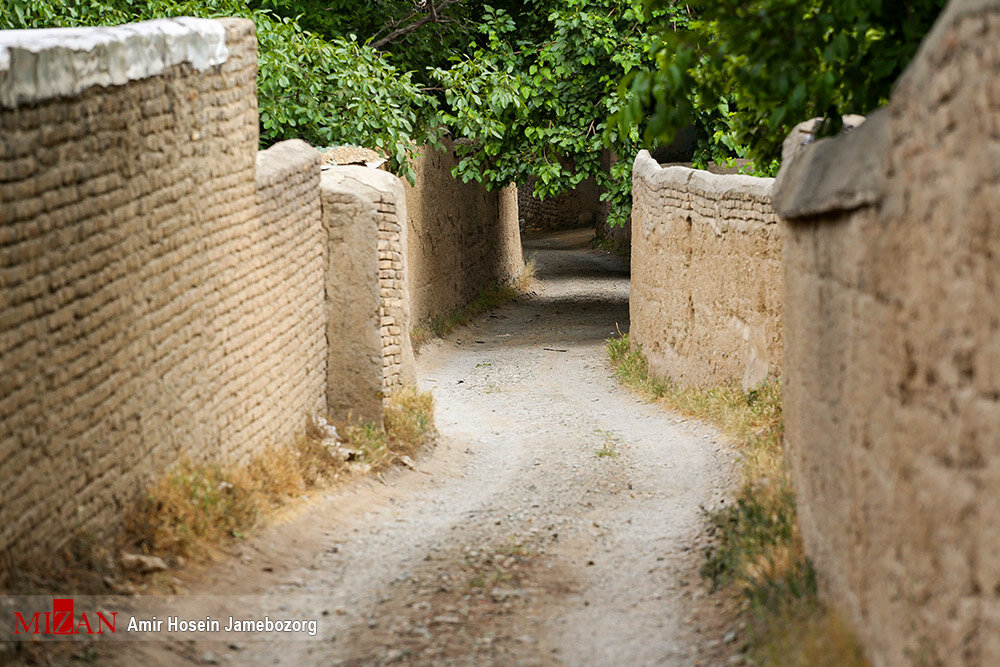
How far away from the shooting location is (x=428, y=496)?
7434mm

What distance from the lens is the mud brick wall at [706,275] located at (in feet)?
28.6

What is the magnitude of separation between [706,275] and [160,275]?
17.7ft

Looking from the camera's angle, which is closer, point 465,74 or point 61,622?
point 61,622

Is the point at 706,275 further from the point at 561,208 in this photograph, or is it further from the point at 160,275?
the point at 561,208

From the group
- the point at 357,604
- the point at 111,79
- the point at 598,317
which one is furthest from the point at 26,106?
the point at 598,317

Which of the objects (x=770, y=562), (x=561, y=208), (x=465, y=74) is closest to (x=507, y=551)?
(x=770, y=562)

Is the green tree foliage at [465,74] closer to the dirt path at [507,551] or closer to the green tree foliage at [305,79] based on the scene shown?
the green tree foliage at [305,79]

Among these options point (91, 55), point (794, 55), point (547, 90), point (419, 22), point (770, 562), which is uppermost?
point (419, 22)

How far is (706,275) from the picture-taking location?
9.75 metres

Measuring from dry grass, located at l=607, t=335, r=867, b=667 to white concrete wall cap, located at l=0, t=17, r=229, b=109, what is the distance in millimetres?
3531

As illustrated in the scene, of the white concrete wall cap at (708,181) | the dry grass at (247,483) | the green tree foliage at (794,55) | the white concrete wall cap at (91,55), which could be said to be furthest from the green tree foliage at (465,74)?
the green tree foliage at (794,55)

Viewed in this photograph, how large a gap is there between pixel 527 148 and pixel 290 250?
24.5 ft

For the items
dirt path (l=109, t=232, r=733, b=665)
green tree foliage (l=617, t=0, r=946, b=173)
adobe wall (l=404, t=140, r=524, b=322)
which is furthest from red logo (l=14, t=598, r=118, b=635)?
adobe wall (l=404, t=140, r=524, b=322)

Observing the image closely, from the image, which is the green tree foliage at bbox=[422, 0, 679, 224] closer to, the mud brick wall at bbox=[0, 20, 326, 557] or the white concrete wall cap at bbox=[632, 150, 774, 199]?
the white concrete wall cap at bbox=[632, 150, 774, 199]
